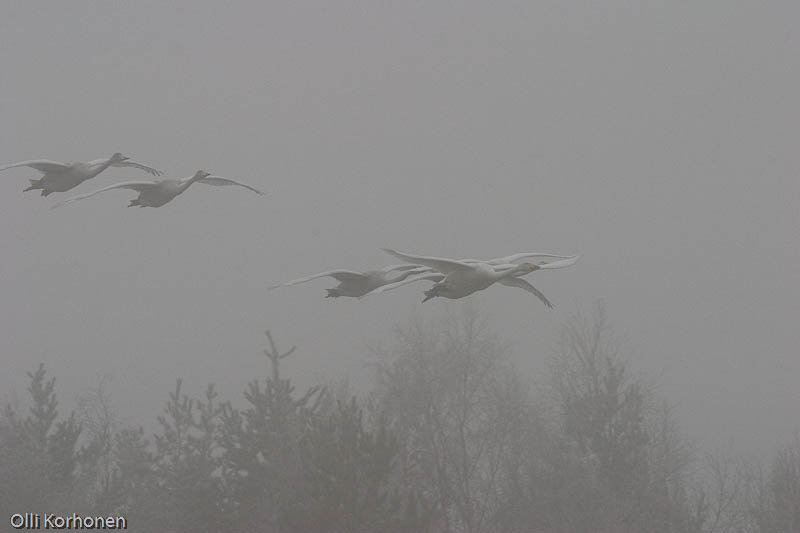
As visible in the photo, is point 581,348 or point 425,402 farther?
point 581,348

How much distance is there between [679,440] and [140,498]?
81.9 feet

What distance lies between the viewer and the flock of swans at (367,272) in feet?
14.6

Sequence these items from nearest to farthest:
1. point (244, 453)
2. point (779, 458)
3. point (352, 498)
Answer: point (352, 498)
point (244, 453)
point (779, 458)

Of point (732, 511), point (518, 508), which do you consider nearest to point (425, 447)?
point (518, 508)

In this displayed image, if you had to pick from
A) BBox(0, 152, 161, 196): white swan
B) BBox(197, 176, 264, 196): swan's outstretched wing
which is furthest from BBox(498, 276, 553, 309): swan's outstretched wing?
BBox(0, 152, 161, 196): white swan

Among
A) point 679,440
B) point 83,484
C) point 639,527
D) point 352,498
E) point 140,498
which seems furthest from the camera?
point 679,440

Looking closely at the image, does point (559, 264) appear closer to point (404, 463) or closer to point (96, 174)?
point (96, 174)

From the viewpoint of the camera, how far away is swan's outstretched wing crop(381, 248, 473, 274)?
371cm

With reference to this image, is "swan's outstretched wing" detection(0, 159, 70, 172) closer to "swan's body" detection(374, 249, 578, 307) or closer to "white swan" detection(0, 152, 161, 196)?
"white swan" detection(0, 152, 161, 196)

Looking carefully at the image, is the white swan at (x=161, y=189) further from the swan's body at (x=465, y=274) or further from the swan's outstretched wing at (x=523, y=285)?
the swan's outstretched wing at (x=523, y=285)

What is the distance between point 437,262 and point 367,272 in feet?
2.16

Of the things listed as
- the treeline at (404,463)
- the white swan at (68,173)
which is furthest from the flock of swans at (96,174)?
the treeline at (404,463)

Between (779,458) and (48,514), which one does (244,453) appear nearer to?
(48,514)

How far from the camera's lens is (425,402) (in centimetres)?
2792
